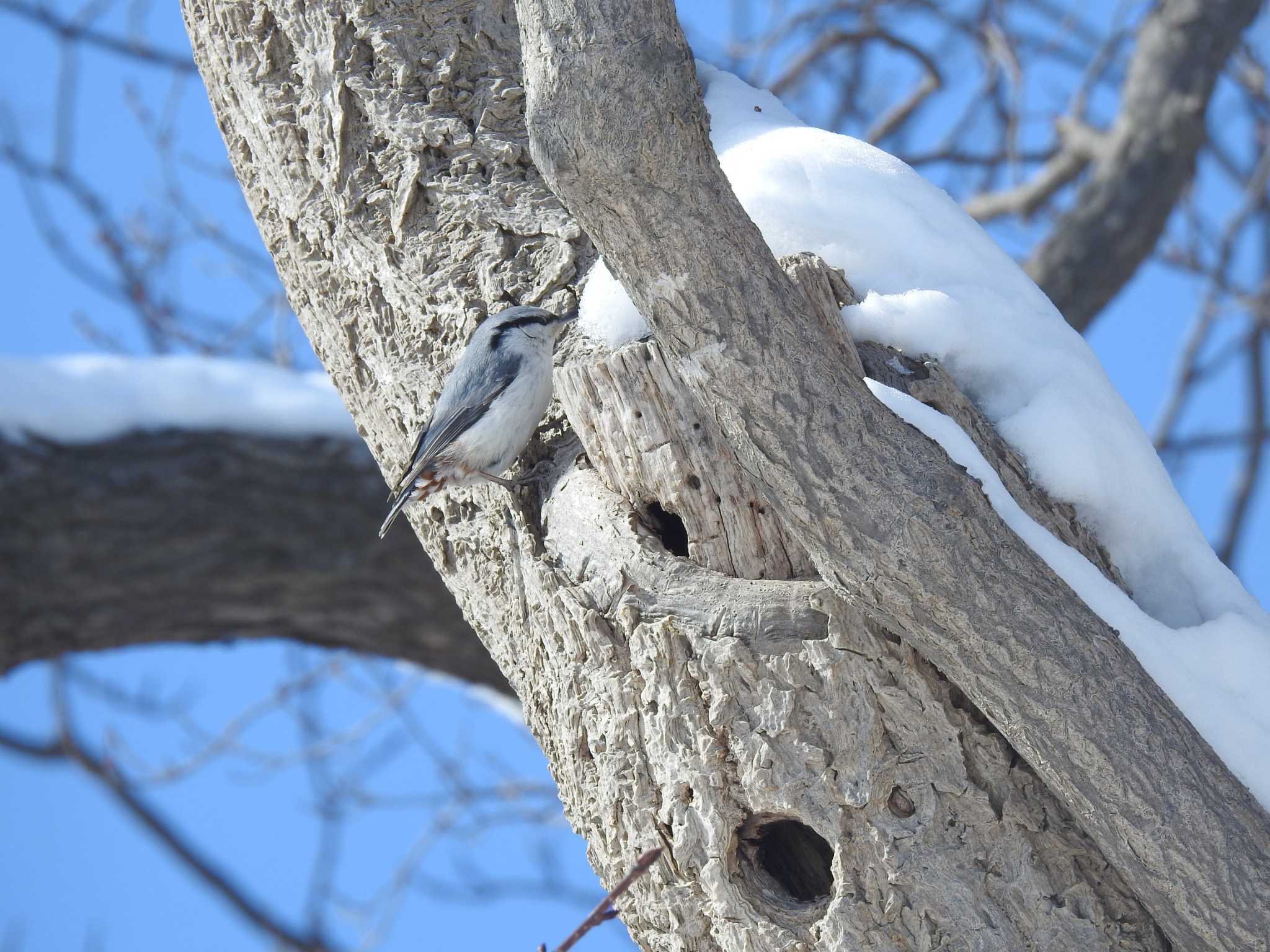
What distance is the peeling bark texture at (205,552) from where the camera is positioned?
2.99 m

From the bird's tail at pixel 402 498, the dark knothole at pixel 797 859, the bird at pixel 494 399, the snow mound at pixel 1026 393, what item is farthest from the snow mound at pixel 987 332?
the dark knothole at pixel 797 859

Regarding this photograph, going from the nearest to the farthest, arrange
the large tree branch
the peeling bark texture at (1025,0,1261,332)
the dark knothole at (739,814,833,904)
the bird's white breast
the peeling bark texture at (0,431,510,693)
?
1. the large tree branch
2. the dark knothole at (739,814,833,904)
3. the bird's white breast
4. the peeling bark texture at (0,431,510,693)
5. the peeling bark texture at (1025,0,1261,332)

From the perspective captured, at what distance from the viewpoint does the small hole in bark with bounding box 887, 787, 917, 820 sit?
5.32 ft

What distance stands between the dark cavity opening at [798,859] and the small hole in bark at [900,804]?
7.8 inches

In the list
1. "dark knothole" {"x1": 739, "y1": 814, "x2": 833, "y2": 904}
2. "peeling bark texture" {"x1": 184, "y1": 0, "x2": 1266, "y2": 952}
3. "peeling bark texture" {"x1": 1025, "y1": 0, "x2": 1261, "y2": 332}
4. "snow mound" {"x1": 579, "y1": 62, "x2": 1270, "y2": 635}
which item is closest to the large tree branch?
"peeling bark texture" {"x1": 184, "y1": 0, "x2": 1266, "y2": 952}

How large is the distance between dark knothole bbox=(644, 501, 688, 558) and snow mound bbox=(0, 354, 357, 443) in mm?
1630

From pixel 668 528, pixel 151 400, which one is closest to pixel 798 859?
pixel 668 528

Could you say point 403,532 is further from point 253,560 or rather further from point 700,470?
point 700,470

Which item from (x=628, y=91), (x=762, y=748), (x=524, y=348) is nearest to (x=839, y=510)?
(x=762, y=748)

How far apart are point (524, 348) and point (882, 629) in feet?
2.60

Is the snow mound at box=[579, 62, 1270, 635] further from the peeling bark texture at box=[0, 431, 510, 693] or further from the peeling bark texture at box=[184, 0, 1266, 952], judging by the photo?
the peeling bark texture at box=[0, 431, 510, 693]

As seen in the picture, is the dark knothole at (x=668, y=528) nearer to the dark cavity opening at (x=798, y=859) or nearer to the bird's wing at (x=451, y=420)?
the bird's wing at (x=451, y=420)

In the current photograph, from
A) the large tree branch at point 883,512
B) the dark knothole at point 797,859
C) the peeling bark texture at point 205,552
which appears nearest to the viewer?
the large tree branch at point 883,512

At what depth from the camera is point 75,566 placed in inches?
118
